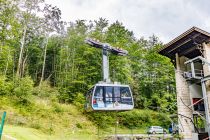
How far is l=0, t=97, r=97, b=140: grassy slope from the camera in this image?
1948cm

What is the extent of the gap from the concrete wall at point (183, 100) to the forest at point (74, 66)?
934 centimetres

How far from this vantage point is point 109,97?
54.6 feet

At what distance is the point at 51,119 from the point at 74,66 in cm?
1167

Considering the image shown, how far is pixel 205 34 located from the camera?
15.9 m

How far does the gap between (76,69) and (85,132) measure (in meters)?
10.9

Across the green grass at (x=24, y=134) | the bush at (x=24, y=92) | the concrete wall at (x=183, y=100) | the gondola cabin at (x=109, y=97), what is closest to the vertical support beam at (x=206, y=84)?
the concrete wall at (x=183, y=100)

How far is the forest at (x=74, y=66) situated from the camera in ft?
86.5

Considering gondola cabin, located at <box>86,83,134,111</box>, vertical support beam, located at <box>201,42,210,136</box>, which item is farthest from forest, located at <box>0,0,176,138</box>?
vertical support beam, located at <box>201,42,210,136</box>

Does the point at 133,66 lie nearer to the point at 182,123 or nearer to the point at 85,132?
the point at 85,132

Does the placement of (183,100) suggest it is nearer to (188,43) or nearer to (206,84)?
(206,84)

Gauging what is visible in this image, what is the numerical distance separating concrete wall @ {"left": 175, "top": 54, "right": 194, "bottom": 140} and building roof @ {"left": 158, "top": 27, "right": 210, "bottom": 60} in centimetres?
67

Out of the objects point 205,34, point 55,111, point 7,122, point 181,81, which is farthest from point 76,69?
point 205,34

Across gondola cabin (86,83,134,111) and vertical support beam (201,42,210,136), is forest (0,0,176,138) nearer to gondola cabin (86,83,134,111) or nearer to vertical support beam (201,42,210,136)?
gondola cabin (86,83,134,111)

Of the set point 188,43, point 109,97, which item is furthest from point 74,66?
point 188,43
